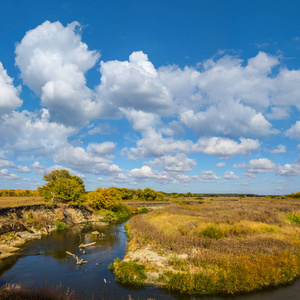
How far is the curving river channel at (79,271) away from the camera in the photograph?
1537 cm

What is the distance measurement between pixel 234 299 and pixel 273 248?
30.2 feet

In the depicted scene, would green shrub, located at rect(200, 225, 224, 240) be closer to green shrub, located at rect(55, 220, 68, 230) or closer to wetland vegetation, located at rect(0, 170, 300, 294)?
wetland vegetation, located at rect(0, 170, 300, 294)

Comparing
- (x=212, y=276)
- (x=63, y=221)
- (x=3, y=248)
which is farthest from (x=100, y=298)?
(x=63, y=221)

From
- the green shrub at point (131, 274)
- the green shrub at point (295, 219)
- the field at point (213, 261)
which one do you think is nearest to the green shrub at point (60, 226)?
the field at point (213, 261)

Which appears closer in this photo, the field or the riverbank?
the field

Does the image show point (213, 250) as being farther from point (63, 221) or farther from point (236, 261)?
point (63, 221)

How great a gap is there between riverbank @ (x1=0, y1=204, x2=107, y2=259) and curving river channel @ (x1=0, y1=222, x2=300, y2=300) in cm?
237

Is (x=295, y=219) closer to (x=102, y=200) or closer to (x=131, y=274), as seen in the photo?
(x=131, y=274)

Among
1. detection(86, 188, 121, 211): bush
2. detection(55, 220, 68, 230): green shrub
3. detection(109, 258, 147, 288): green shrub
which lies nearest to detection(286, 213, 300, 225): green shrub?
detection(109, 258, 147, 288): green shrub

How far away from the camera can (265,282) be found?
16016mm

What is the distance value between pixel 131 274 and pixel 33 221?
3111 centimetres

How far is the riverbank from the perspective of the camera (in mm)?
30559

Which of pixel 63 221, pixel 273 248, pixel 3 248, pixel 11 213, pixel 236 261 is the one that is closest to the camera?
pixel 236 261

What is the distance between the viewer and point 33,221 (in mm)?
40906
